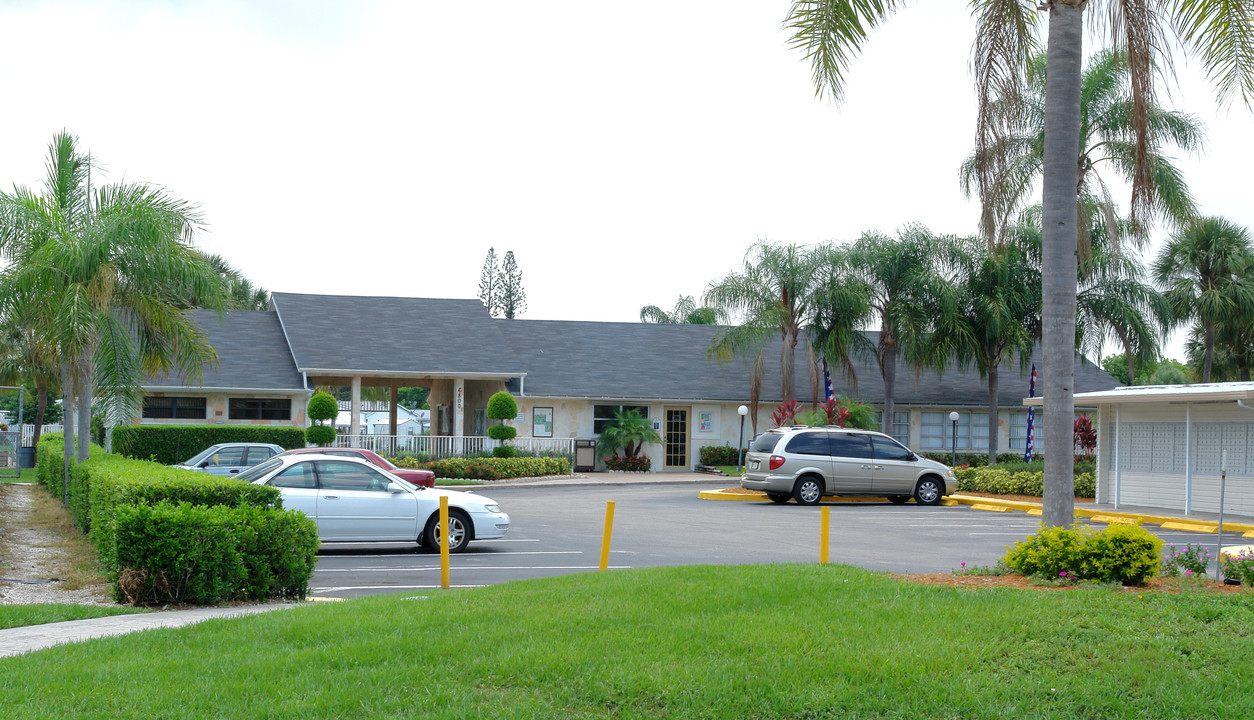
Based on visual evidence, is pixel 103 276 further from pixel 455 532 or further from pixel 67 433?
pixel 455 532

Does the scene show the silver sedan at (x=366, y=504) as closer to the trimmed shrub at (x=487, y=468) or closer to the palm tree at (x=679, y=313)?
the trimmed shrub at (x=487, y=468)

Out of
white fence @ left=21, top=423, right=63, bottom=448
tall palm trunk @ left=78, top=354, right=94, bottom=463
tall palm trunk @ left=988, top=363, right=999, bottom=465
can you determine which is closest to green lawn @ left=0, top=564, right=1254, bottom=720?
tall palm trunk @ left=78, top=354, right=94, bottom=463

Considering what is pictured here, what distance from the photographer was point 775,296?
35.6 m

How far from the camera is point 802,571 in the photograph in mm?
9477

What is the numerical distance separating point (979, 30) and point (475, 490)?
19.8 meters

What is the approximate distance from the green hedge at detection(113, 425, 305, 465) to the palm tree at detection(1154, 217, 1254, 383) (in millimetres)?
28140

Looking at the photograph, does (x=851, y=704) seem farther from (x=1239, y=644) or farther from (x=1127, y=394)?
(x=1127, y=394)

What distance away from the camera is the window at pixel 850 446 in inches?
992

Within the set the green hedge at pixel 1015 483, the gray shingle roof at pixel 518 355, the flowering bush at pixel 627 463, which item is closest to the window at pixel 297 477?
the gray shingle roof at pixel 518 355

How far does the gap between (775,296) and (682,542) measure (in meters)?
19.8

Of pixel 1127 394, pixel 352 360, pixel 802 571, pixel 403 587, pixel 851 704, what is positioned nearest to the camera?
pixel 851 704

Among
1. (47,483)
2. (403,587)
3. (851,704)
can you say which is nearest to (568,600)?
(851,704)

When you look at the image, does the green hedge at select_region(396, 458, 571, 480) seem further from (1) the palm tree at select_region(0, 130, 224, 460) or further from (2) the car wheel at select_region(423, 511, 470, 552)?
(2) the car wheel at select_region(423, 511, 470, 552)

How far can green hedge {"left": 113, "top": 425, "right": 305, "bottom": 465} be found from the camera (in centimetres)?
2642
